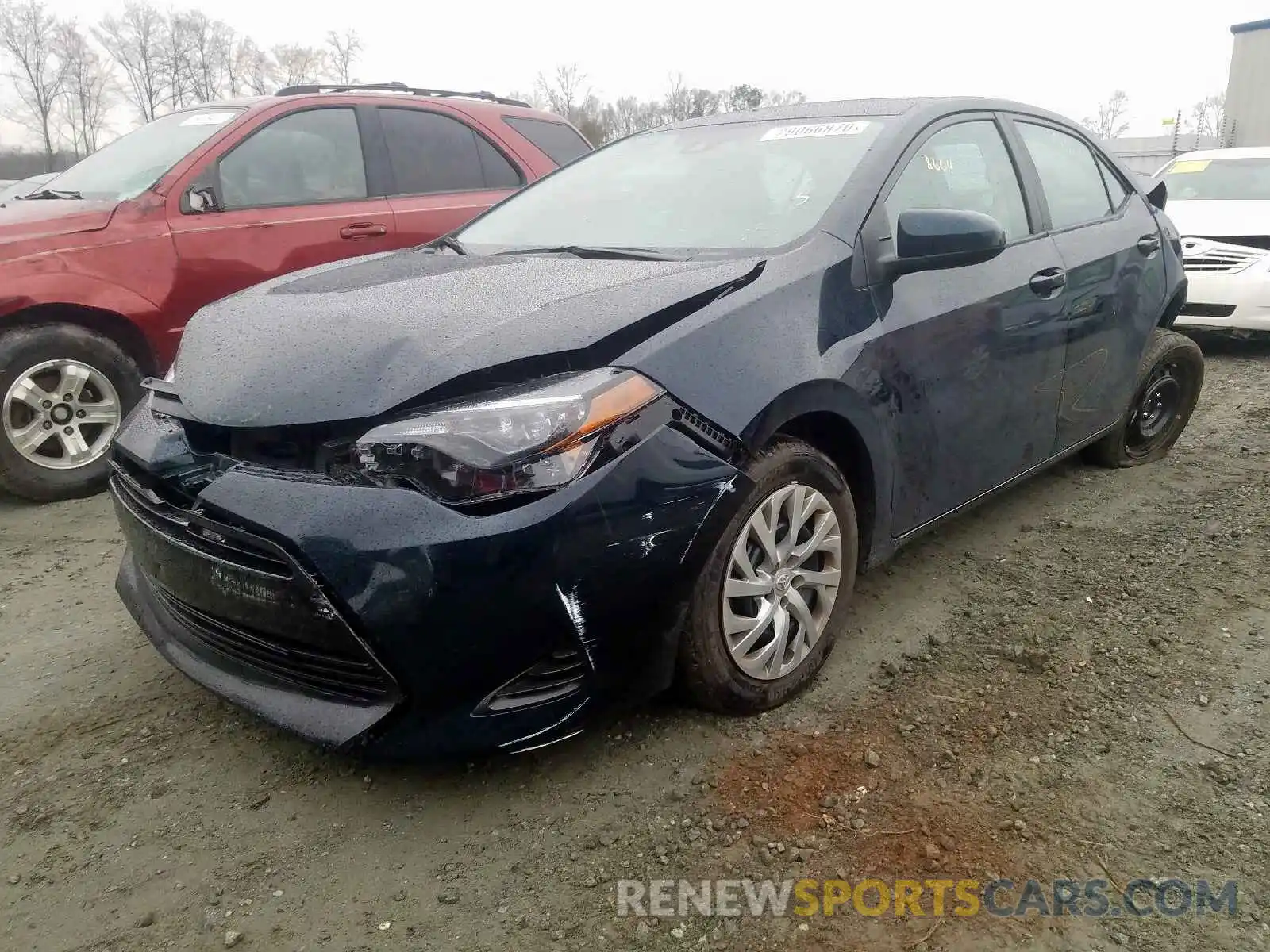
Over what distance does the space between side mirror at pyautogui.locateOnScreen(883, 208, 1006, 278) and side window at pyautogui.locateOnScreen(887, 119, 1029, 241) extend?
111 millimetres

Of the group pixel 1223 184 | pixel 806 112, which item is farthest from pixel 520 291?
pixel 1223 184

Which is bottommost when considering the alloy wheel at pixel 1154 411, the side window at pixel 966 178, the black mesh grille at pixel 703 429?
the alloy wheel at pixel 1154 411

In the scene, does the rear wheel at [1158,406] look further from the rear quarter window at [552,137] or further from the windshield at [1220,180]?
the windshield at [1220,180]

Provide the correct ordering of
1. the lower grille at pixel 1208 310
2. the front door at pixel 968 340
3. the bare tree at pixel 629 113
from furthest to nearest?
the bare tree at pixel 629 113, the lower grille at pixel 1208 310, the front door at pixel 968 340

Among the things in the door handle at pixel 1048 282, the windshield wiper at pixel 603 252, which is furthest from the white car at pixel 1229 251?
the windshield wiper at pixel 603 252

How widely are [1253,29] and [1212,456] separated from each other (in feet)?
65.5

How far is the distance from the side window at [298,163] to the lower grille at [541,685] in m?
3.39

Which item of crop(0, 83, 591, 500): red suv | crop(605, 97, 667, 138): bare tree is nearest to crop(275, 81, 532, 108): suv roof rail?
crop(0, 83, 591, 500): red suv

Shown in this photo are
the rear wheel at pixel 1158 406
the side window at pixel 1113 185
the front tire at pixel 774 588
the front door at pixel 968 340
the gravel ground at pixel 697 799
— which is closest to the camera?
the gravel ground at pixel 697 799

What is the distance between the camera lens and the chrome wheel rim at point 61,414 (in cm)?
391

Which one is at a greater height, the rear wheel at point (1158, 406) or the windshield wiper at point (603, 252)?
the windshield wiper at point (603, 252)

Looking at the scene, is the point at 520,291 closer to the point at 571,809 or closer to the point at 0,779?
the point at 571,809

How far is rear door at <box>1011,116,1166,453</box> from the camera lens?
11.0ft

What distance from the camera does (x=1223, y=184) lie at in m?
8.04
